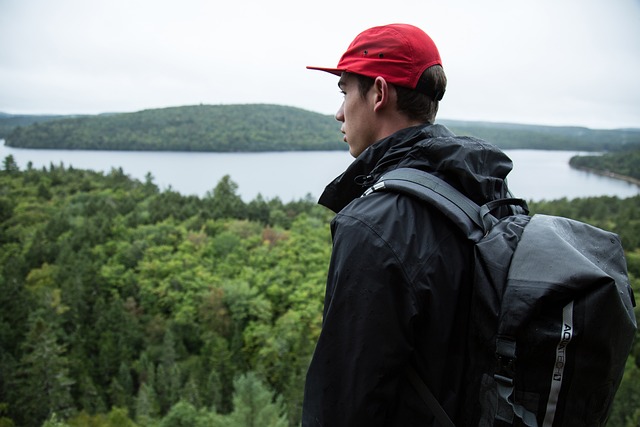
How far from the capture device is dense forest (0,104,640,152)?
338 ft

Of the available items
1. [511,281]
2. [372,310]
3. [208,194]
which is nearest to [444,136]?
[511,281]

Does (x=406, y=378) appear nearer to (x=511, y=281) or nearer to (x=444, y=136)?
(x=511, y=281)

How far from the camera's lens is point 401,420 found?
143cm

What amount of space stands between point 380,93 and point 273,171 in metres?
86.2

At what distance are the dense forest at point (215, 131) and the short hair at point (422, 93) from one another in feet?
313

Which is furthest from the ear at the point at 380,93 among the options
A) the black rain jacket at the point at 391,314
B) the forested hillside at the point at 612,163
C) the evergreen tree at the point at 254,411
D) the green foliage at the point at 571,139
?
the forested hillside at the point at 612,163

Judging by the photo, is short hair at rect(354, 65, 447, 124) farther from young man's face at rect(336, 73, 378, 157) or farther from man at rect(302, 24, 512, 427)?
man at rect(302, 24, 512, 427)

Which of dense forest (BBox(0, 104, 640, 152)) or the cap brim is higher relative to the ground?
dense forest (BBox(0, 104, 640, 152))

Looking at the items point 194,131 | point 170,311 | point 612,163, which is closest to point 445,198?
point 170,311

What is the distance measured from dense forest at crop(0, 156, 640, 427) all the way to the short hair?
16.6 meters

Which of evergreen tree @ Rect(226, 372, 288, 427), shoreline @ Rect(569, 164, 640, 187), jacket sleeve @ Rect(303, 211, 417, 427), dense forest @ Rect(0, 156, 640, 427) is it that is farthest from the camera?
shoreline @ Rect(569, 164, 640, 187)

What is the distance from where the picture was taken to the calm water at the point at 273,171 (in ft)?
216

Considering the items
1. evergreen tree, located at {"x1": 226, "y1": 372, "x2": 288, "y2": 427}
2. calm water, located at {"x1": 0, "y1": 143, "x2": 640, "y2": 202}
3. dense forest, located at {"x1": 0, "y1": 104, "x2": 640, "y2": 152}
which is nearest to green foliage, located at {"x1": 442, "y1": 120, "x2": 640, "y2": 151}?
dense forest, located at {"x1": 0, "y1": 104, "x2": 640, "y2": 152}

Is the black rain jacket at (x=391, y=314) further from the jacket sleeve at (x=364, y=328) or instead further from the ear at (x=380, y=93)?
the ear at (x=380, y=93)
